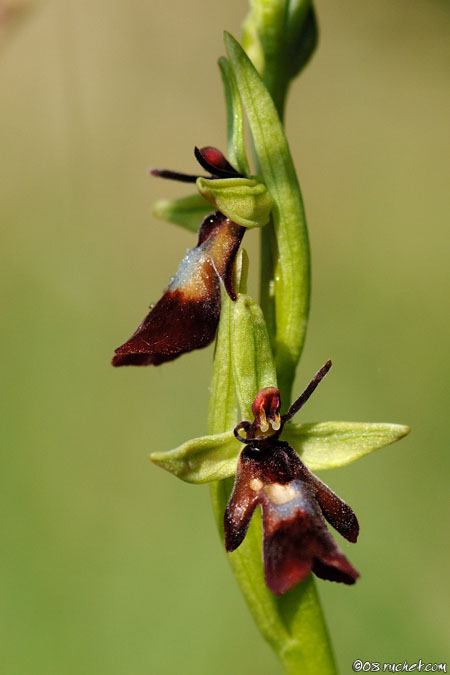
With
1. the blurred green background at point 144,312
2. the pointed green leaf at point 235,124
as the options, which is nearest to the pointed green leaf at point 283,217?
the pointed green leaf at point 235,124

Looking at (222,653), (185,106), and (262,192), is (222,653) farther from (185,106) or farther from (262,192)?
(185,106)

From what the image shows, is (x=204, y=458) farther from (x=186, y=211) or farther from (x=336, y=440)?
(x=186, y=211)

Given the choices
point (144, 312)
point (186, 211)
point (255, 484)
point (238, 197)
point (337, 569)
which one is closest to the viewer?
point (337, 569)

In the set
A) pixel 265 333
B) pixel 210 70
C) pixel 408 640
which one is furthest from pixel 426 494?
pixel 210 70

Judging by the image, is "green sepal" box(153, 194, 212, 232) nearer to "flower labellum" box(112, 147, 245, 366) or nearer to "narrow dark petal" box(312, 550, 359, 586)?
"flower labellum" box(112, 147, 245, 366)

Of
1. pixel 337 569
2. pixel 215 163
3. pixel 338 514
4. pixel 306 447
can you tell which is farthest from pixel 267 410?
pixel 215 163
